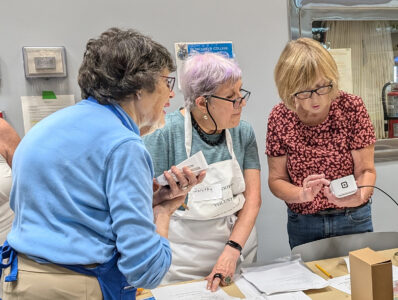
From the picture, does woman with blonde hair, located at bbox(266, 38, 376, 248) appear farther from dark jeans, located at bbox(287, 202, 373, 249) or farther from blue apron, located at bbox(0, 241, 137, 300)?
blue apron, located at bbox(0, 241, 137, 300)

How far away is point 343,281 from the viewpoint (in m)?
1.36

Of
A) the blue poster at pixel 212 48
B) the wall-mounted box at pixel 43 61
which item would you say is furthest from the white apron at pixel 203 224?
the wall-mounted box at pixel 43 61

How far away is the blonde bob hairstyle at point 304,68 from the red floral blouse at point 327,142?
0.11 m

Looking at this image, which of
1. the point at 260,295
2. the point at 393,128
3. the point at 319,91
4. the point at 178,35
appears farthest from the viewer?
the point at 393,128

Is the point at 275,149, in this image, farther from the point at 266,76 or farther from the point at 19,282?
the point at 19,282

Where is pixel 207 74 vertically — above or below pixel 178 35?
below

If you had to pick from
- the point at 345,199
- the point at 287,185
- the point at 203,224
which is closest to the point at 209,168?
the point at 203,224

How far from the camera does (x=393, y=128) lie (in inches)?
106

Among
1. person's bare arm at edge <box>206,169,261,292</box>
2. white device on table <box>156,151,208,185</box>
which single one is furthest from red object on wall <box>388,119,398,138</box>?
white device on table <box>156,151,208,185</box>

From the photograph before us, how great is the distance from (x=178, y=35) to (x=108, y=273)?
1695 millimetres

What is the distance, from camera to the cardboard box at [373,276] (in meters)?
1.05

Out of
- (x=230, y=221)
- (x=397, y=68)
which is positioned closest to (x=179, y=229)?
(x=230, y=221)

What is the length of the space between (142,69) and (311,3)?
184 centimetres

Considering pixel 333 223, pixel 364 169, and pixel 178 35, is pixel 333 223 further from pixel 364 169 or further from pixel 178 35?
pixel 178 35
